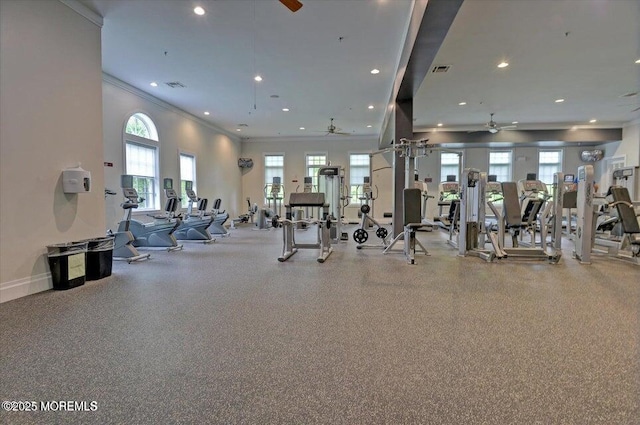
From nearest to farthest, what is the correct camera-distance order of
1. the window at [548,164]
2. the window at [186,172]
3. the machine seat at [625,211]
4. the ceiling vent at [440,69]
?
the machine seat at [625,211] → the ceiling vent at [440,69] → the window at [186,172] → the window at [548,164]

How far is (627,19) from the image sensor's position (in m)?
4.27

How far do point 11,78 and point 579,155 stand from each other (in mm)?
15111

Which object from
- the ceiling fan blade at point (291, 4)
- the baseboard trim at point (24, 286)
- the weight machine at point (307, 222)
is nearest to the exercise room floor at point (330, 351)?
the baseboard trim at point (24, 286)

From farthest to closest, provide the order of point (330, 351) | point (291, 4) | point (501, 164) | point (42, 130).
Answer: point (501, 164)
point (42, 130)
point (291, 4)
point (330, 351)

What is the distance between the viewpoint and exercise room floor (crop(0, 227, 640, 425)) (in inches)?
60.5

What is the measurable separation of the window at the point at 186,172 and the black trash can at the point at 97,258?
5190 mm

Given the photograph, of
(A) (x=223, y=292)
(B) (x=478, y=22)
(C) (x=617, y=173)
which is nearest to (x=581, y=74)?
(C) (x=617, y=173)

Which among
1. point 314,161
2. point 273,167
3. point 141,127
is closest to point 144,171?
point 141,127

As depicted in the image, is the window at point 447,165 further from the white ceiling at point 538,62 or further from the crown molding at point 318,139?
the white ceiling at point 538,62

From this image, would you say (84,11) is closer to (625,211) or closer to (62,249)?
(62,249)

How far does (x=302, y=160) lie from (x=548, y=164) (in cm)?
934

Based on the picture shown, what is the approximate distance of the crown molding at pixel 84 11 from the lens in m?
3.85

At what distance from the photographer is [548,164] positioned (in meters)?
12.0

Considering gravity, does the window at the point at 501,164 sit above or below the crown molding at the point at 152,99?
below
